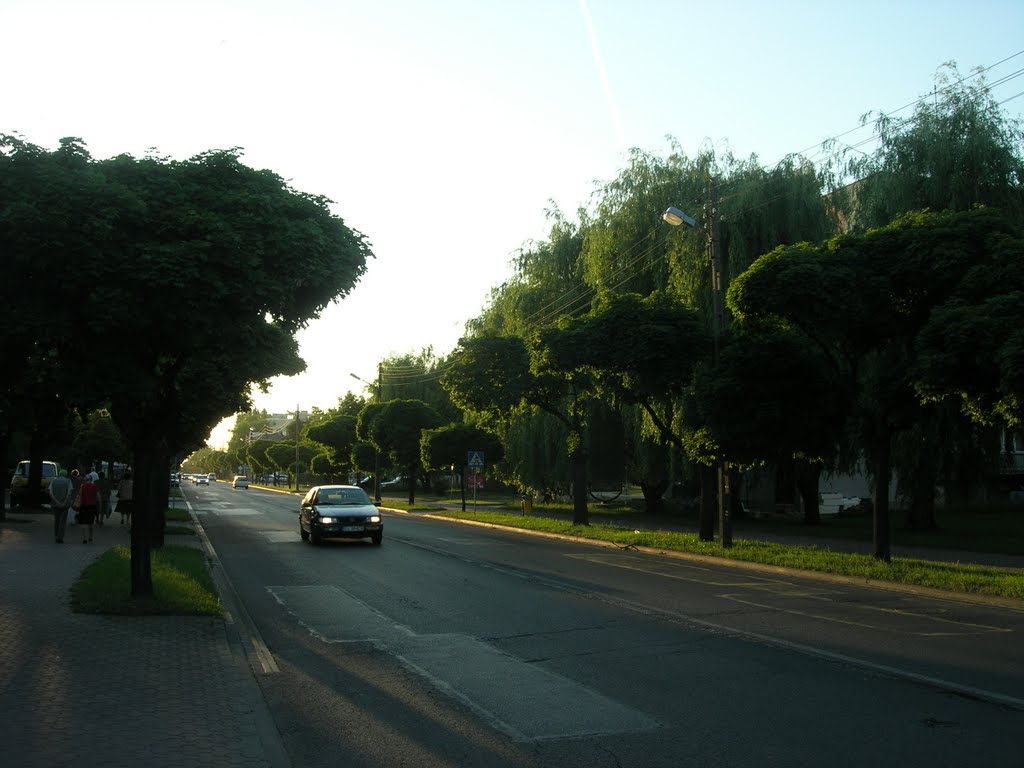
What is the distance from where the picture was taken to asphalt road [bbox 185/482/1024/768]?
6375 mm

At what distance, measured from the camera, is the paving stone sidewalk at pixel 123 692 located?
5.89 m

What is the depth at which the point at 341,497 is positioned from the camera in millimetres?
26594

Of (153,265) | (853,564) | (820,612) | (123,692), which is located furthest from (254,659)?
(853,564)

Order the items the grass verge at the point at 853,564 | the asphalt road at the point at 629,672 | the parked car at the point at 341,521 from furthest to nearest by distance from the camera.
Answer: the parked car at the point at 341,521 → the grass verge at the point at 853,564 → the asphalt road at the point at 629,672

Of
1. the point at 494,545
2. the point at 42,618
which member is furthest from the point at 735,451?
the point at 42,618

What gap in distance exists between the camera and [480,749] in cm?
632

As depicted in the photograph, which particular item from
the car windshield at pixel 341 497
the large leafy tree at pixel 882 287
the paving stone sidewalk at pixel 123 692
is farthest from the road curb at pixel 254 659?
the large leafy tree at pixel 882 287

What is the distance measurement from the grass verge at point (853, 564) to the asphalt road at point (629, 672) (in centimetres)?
83

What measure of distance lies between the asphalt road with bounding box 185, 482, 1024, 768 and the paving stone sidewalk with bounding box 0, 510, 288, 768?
39 cm

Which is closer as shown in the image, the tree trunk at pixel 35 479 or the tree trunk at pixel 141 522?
the tree trunk at pixel 141 522

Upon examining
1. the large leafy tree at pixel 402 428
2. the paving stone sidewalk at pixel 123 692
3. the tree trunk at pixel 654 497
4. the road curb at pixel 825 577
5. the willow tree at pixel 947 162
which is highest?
the willow tree at pixel 947 162

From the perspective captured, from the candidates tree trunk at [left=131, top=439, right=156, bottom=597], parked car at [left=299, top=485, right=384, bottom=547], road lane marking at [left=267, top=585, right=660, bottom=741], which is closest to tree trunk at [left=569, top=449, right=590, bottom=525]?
parked car at [left=299, top=485, right=384, bottom=547]

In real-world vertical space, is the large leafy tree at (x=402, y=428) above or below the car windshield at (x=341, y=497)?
above

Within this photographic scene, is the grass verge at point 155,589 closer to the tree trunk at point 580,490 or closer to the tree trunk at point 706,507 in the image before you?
the tree trunk at point 706,507
